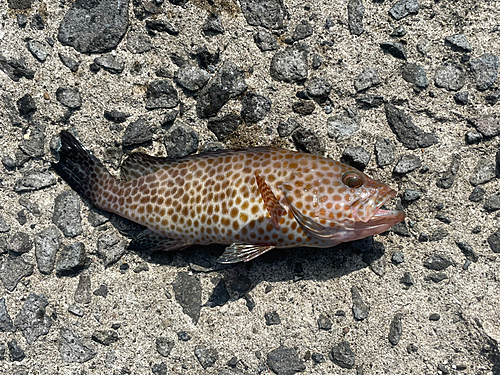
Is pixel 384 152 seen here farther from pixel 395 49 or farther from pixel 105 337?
pixel 105 337

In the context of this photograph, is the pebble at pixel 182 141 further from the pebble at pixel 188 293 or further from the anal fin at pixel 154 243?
the pebble at pixel 188 293

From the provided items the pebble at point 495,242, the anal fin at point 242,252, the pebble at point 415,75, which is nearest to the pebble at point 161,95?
the anal fin at point 242,252

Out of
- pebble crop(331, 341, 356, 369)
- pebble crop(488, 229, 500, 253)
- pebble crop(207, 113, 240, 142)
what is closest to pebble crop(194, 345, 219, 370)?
pebble crop(331, 341, 356, 369)

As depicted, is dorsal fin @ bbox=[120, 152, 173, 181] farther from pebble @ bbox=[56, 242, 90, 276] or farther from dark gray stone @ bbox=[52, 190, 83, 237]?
pebble @ bbox=[56, 242, 90, 276]

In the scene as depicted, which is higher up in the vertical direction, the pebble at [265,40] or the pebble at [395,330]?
the pebble at [265,40]

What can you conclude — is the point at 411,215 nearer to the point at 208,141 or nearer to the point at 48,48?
the point at 208,141

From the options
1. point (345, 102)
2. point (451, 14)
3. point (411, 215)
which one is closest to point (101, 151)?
point (345, 102)
